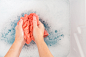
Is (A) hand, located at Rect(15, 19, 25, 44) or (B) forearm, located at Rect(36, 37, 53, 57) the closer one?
(B) forearm, located at Rect(36, 37, 53, 57)

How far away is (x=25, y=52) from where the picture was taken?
2.75 ft

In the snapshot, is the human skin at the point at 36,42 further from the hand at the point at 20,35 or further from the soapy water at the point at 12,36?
the soapy water at the point at 12,36

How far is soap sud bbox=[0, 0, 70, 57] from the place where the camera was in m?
0.84

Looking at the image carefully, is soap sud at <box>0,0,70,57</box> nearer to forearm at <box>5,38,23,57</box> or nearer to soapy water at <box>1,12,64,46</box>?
soapy water at <box>1,12,64,46</box>

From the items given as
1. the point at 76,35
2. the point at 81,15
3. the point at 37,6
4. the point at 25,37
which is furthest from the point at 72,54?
the point at 37,6

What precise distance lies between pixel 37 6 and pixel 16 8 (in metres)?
0.24

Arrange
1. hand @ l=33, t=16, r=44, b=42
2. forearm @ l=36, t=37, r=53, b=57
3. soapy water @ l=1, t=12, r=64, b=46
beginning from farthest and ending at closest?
soapy water @ l=1, t=12, r=64, b=46
hand @ l=33, t=16, r=44, b=42
forearm @ l=36, t=37, r=53, b=57

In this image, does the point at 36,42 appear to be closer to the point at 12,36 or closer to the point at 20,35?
the point at 20,35

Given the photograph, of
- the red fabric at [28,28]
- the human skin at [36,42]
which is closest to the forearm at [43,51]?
the human skin at [36,42]

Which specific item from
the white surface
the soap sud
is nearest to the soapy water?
the soap sud

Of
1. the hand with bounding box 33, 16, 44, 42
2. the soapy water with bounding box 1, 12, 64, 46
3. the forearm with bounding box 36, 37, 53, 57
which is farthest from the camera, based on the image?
the soapy water with bounding box 1, 12, 64, 46

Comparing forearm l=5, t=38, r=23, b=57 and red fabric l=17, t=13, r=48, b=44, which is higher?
red fabric l=17, t=13, r=48, b=44

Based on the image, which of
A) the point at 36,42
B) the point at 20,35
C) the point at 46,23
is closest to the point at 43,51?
the point at 36,42

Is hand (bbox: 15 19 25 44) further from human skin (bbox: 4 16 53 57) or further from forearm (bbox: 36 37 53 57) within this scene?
forearm (bbox: 36 37 53 57)
